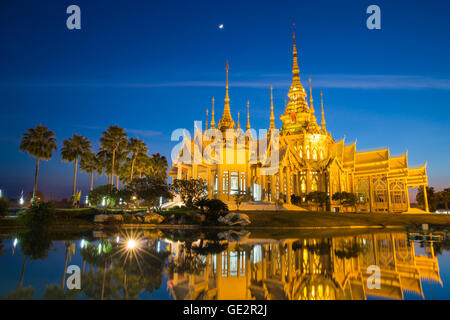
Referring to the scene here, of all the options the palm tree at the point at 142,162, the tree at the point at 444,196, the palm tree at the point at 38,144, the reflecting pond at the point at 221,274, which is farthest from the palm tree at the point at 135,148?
the tree at the point at 444,196

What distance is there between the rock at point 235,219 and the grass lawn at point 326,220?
2.85 feet

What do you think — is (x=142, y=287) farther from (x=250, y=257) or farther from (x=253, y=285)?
(x=250, y=257)

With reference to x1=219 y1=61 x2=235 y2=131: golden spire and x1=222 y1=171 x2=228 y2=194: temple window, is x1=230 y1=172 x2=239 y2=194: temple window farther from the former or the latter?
x1=219 y1=61 x2=235 y2=131: golden spire

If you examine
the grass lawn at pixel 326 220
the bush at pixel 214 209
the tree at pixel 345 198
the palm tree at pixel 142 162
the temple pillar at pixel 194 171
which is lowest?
the grass lawn at pixel 326 220

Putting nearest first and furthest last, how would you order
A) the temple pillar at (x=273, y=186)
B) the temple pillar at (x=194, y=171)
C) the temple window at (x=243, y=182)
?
the temple window at (x=243, y=182), the temple pillar at (x=273, y=186), the temple pillar at (x=194, y=171)

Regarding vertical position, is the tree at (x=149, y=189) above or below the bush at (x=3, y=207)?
above

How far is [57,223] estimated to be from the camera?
87.0 feet

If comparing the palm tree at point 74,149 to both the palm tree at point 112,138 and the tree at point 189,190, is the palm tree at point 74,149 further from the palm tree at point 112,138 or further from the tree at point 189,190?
the tree at point 189,190

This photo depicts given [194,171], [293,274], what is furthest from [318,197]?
[293,274]

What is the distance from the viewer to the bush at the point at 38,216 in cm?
2392

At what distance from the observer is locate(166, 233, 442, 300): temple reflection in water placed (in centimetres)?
695

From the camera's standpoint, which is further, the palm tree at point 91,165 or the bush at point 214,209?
the palm tree at point 91,165

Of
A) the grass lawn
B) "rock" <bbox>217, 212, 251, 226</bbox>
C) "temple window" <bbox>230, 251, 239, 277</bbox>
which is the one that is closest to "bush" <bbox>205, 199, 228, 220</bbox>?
"rock" <bbox>217, 212, 251, 226</bbox>

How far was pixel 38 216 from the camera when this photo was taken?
2389 centimetres
